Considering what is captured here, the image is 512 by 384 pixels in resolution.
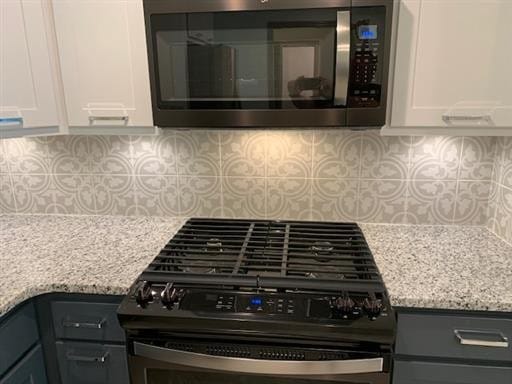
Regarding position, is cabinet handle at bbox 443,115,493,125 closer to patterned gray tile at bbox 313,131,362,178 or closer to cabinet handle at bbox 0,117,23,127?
patterned gray tile at bbox 313,131,362,178

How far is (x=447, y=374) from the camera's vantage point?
3.71 feet

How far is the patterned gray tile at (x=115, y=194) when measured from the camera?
1785mm

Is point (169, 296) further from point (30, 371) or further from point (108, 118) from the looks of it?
A: point (108, 118)

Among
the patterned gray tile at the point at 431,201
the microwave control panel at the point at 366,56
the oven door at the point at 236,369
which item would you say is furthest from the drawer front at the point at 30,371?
the patterned gray tile at the point at 431,201

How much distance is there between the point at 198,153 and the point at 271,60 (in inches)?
25.6

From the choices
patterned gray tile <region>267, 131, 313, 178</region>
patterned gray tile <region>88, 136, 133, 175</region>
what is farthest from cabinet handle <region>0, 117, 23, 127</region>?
patterned gray tile <region>267, 131, 313, 178</region>

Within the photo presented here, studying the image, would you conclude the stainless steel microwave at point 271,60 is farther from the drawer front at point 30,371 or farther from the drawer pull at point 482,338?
the drawer front at point 30,371

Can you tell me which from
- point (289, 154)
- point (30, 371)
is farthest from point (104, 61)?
point (30, 371)

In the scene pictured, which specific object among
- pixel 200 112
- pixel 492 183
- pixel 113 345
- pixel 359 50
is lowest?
pixel 113 345

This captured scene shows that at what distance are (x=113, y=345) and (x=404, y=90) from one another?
50.5 inches

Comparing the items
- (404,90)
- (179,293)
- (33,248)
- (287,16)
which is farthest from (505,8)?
(33,248)

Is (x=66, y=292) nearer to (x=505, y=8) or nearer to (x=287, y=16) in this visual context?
(x=287, y=16)

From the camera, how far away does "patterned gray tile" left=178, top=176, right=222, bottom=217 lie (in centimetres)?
175

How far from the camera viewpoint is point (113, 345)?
1.23 m
